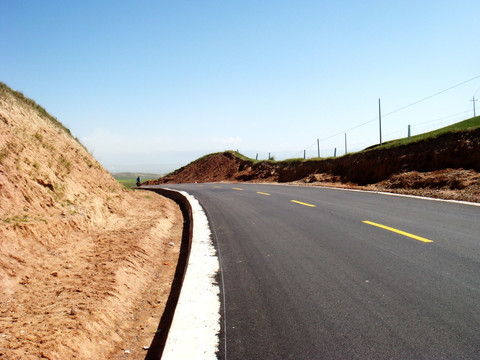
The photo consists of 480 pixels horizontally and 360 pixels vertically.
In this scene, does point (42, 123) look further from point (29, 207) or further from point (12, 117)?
point (29, 207)

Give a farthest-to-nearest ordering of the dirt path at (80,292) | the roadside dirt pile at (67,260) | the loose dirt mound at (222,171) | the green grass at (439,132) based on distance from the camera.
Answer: the loose dirt mound at (222,171) → the green grass at (439,132) → the roadside dirt pile at (67,260) → the dirt path at (80,292)

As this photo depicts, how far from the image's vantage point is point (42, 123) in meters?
11.0

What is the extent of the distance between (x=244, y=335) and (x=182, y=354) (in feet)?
1.86

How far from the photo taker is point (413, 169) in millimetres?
17312

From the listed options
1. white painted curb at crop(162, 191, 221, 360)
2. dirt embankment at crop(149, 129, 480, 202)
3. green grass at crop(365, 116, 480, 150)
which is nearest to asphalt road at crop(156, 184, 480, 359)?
white painted curb at crop(162, 191, 221, 360)

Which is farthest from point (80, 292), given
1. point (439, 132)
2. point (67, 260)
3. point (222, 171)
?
point (222, 171)

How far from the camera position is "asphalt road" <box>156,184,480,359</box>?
2.69m

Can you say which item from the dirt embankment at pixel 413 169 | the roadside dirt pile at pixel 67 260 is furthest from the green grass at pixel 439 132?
the roadside dirt pile at pixel 67 260

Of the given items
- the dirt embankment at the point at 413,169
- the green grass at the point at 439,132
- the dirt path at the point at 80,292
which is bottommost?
the dirt path at the point at 80,292

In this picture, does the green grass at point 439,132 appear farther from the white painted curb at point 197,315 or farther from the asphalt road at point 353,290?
the white painted curb at point 197,315

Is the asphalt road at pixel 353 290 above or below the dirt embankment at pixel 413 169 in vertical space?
below

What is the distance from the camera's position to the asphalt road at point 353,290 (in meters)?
2.69

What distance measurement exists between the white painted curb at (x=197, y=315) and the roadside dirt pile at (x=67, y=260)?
502mm

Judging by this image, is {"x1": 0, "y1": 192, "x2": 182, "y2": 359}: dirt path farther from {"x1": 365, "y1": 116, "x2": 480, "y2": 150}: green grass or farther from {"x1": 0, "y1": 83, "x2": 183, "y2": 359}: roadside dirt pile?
{"x1": 365, "y1": 116, "x2": 480, "y2": 150}: green grass
